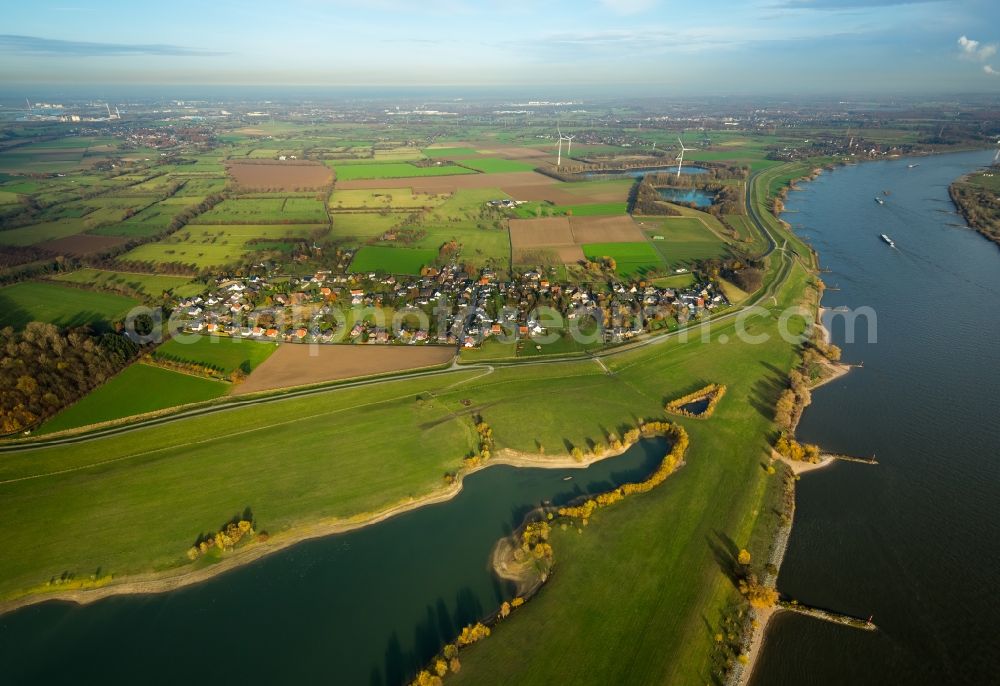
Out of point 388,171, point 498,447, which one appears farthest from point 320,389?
point 388,171

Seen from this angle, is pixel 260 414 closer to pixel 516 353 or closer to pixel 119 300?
pixel 516 353

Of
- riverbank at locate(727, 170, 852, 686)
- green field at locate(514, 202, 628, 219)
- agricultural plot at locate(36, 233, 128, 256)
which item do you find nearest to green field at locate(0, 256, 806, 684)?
riverbank at locate(727, 170, 852, 686)

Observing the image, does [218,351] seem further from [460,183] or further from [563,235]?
[460,183]

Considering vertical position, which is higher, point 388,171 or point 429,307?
point 388,171

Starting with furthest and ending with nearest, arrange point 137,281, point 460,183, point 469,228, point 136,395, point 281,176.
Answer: point 281,176 → point 460,183 → point 469,228 → point 137,281 → point 136,395

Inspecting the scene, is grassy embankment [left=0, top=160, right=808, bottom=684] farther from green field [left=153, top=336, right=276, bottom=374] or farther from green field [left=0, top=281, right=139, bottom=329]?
green field [left=0, top=281, right=139, bottom=329]

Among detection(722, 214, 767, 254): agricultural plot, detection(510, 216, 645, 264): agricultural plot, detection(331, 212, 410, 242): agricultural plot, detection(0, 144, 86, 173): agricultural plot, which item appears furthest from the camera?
detection(0, 144, 86, 173): agricultural plot

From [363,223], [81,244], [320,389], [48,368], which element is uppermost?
[363,223]
